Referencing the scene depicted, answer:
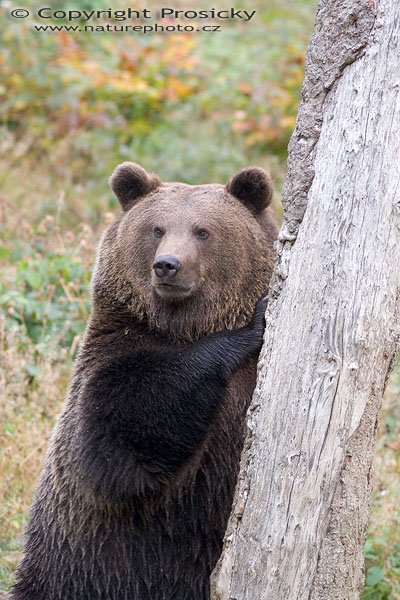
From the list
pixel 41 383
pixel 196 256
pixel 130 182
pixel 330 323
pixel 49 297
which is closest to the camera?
pixel 330 323

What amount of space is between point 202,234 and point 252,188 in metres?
0.38

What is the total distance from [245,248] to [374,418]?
1419 mm

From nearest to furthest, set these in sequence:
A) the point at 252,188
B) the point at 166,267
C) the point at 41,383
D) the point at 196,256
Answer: the point at 166,267
the point at 196,256
the point at 252,188
the point at 41,383

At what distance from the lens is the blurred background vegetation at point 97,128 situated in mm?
7441

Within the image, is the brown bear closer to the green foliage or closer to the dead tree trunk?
the dead tree trunk

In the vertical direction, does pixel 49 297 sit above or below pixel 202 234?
above

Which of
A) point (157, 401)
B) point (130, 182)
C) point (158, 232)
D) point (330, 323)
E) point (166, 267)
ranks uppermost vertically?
point (130, 182)

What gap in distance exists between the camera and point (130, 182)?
16.9 feet

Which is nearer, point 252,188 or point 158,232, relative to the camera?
point 158,232

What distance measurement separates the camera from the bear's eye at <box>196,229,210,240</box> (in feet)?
16.0

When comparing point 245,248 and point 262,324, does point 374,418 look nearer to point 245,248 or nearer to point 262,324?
point 262,324

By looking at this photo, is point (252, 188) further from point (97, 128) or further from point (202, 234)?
point (97, 128)

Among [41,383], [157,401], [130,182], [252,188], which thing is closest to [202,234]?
[252,188]

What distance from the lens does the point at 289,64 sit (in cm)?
1334
